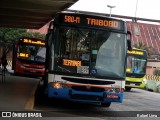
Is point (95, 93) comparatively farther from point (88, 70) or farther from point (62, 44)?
point (62, 44)

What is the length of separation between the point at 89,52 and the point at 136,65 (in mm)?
15420

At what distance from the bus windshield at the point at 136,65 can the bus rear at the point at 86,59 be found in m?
14.8

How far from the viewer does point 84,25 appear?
12.7m

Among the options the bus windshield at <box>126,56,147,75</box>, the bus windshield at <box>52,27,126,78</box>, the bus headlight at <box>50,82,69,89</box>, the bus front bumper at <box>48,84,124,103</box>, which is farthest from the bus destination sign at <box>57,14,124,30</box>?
the bus windshield at <box>126,56,147,75</box>

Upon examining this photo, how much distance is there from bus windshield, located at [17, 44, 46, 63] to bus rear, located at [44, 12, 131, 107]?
44.6 ft

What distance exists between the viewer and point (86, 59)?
40.7 feet

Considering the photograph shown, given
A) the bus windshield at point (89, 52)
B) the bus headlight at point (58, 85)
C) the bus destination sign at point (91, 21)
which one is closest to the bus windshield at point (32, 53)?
the bus destination sign at point (91, 21)

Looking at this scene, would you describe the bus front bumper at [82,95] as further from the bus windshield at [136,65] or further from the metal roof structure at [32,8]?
the bus windshield at [136,65]

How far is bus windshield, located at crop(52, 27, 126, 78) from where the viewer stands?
40.5 ft

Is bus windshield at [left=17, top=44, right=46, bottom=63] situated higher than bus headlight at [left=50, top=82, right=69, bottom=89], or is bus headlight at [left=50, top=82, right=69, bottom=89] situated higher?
bus windshield at [left=17, top=44, right=46, bottom=63]

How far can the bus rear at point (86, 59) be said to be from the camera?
1230cm

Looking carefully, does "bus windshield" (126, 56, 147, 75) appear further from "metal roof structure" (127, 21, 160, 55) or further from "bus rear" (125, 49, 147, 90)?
"metal roof structure" (127, 21, 160, 55)

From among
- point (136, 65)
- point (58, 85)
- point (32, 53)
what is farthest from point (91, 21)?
point (136, 65)

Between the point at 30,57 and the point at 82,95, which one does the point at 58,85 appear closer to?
the point at 82,95
